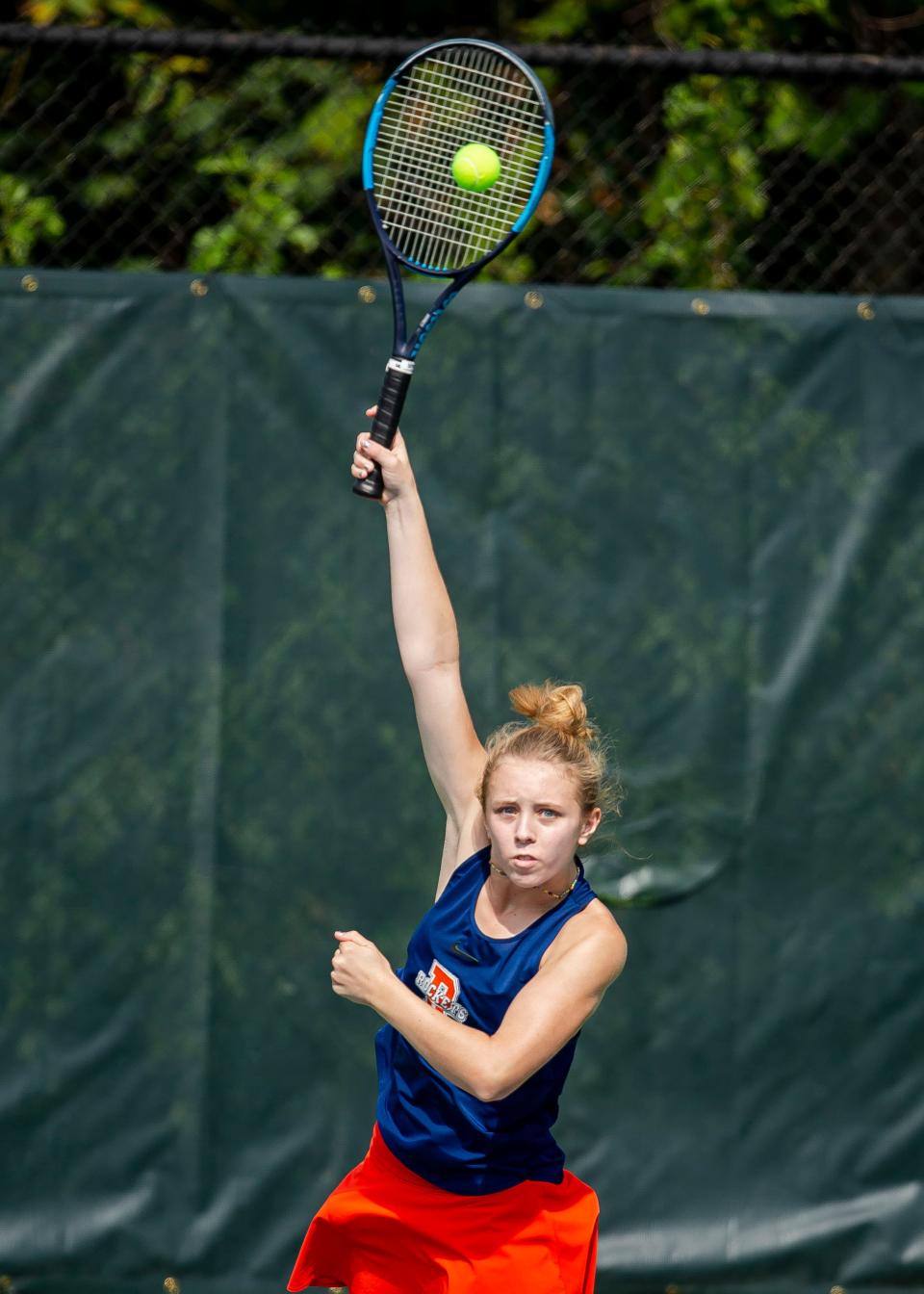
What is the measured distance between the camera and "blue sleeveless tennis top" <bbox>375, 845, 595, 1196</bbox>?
255 centimetres

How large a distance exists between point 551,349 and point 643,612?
62 cm

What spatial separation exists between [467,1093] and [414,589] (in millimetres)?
790

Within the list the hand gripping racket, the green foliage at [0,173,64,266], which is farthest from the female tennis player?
the green foliage at [0,173,64,266]

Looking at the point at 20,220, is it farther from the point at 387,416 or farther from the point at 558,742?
the point at 558,742

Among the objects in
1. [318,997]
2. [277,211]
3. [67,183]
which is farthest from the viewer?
[67,183]

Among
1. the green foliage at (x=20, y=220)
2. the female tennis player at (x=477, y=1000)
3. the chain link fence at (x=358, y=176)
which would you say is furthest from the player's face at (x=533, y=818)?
the green foliage at (x=20, y=220)

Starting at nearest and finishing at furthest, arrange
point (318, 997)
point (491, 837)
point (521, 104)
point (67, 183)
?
point (491, 837) < point (318, 997) < point (521, 104) < point (67, 183)

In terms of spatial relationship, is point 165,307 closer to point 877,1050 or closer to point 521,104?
point 521,104

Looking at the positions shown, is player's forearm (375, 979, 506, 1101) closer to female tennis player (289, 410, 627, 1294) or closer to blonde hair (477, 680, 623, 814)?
female tennis player (289, 410, 627, 1294)

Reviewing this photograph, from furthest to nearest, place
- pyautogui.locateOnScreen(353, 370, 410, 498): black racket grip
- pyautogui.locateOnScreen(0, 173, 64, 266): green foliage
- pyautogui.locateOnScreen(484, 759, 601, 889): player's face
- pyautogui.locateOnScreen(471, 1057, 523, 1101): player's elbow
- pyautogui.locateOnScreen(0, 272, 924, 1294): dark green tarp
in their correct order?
1. pyautogui.locateOnScreen(0, 173, 64, 266): green foliage
2. pyautogui.locateOnScreen(0, 272, 924, 1294): dark green tarp
3. pyautogui.locateOnScreen(353, 370, 410, 498): black racket grip
4. pyautogui.locateOnScreen(484, 759, 601, 889): player's face
5. pyautogui.locateOnScreen(471, 1057, 523, 1101): player's elbow

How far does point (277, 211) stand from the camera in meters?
4.48

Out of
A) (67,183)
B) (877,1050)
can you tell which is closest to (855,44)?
(67,183)

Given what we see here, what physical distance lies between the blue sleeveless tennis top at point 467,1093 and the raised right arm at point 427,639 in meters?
0.14

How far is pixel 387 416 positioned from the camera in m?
2.68
